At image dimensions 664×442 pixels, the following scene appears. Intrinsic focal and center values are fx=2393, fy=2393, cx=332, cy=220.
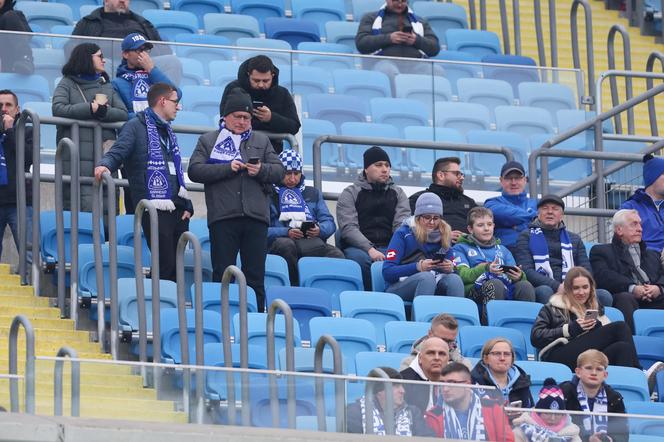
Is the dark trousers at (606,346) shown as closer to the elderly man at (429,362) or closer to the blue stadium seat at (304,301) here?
the blue stadium seat at (304,301)

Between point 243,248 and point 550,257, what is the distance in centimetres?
252

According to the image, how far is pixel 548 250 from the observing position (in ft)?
55.7

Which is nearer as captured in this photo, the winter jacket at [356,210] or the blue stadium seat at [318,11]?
the winter jacket at [356,210]

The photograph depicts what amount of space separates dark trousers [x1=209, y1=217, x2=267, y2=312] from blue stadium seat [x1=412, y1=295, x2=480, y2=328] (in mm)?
1064

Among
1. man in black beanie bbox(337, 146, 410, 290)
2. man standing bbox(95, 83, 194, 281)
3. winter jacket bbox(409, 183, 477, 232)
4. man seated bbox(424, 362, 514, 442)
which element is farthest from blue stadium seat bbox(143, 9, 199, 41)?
man seated bbox(424, 362, 514, 442)

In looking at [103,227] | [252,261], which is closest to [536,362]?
[252,261]

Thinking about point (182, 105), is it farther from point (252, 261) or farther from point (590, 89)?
point (590, 89)

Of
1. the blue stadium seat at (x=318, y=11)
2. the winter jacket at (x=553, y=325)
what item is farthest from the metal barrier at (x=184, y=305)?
the blue stadium seat at (x=318, y=11)

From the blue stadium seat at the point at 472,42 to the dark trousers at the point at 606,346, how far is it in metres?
7.30

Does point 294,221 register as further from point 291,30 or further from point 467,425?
point 291,30

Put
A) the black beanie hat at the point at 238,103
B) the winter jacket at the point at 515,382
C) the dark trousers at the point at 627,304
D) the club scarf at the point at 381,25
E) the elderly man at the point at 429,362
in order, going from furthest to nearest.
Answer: the club scarf at the point at 381,25
the dark trousers at the point at 627,304
the black beanie hat at the point at 238,103
the winter jacket at the point at 515,382
the elderly man at the point at 429,362

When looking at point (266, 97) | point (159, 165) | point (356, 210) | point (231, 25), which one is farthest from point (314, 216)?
point (231, 25)

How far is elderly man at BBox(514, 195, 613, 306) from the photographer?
16.9 metres

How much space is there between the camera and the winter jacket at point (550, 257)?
16875 millimetres
